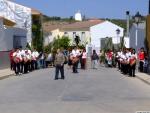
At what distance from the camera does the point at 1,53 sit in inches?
1695

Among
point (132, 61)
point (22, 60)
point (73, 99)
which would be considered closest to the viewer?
point (73, 99)

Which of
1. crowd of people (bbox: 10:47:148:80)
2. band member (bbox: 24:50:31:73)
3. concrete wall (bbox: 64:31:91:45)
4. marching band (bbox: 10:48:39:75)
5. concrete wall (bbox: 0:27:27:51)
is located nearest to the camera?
crowd of people (bbox: 10:47:148:80)

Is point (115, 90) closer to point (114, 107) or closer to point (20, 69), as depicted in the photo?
point (114, 107)

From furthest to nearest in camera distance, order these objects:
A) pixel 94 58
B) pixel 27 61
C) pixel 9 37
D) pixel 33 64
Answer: pixel 9 37 → pixel 94 58 → pixel 33 64 → pixel 27 61

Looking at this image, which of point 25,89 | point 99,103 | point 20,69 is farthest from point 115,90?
point 20,69

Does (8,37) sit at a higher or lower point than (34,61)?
higher

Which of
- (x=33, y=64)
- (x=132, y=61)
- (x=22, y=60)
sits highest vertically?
(x=132, y=61)

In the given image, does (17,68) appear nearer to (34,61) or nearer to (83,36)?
(34,61)

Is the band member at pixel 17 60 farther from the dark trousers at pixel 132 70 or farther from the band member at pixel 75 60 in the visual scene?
the dark trousers at pixel 132 70

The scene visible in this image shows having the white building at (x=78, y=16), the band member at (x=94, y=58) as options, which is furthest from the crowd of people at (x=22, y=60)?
the white building at (x=78, y=16)

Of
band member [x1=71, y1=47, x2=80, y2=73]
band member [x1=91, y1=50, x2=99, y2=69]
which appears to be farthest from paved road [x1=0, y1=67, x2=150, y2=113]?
band member [x1=91, y1=50, x2=99, y2=69]

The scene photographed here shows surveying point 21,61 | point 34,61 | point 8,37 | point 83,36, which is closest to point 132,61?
point 21,61

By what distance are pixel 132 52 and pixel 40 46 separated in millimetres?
38430

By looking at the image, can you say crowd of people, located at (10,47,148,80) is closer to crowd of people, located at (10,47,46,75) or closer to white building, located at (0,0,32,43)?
crowd of people, located at (10,47,46,75)
